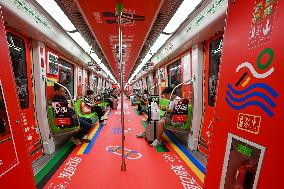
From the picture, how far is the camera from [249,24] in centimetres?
172

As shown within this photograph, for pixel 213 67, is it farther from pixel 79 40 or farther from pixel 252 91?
pixel 79 40

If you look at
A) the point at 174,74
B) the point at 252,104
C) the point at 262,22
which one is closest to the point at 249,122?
the point at 252,104

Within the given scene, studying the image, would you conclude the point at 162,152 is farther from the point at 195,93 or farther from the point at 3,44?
the point at 3,44

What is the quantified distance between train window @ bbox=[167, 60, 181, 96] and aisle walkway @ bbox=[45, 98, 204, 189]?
2.91 m

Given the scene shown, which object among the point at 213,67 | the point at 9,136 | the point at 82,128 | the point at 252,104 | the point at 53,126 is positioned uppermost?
the point at 213,67

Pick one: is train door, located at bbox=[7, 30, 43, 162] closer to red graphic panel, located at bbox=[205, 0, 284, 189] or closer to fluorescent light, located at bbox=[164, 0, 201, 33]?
fluorescent light, located at bbox=[164, 0, 201, 33]

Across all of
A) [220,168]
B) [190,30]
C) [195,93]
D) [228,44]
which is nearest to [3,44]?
[228,44]

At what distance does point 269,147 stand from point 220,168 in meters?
0.69

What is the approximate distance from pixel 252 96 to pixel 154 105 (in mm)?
4113

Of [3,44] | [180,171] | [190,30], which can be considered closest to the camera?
[3,44]

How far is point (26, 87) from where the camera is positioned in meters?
4.34

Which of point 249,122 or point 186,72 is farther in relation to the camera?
point 186,72

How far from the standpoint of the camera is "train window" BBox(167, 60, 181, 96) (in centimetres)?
721

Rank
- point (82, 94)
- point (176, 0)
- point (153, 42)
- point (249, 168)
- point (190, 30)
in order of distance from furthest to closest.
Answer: point (82, 94)
point (153, 42)
point (190, 30)
point (176, 0)
point (249, 168)
